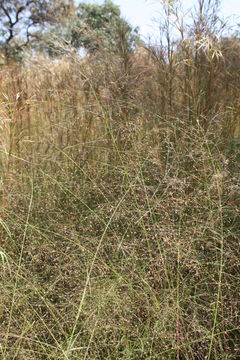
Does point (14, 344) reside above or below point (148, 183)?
below

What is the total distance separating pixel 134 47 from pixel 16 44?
55.3 feet

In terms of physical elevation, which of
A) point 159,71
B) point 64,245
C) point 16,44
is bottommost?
point 64,245

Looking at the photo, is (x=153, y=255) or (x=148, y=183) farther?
(x=148, y=183)

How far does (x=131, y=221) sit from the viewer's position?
5.92ft

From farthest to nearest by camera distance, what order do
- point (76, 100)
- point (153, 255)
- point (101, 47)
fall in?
point (76, 100)
point (101, 47)
point (153, 255)

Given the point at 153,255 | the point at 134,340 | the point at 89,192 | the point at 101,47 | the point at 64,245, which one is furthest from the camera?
the point at 101,47

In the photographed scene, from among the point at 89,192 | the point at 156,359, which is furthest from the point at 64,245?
the point at 156,359

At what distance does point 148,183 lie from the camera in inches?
84.4

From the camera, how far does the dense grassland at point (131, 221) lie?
4.91 feet

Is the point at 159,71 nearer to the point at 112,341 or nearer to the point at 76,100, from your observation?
the point at 76,100

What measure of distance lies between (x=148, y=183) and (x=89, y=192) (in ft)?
1.16

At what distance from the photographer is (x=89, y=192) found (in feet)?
7.57

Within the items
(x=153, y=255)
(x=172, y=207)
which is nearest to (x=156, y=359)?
(x=153, y=255)

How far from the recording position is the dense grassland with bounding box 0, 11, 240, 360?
150 cm
